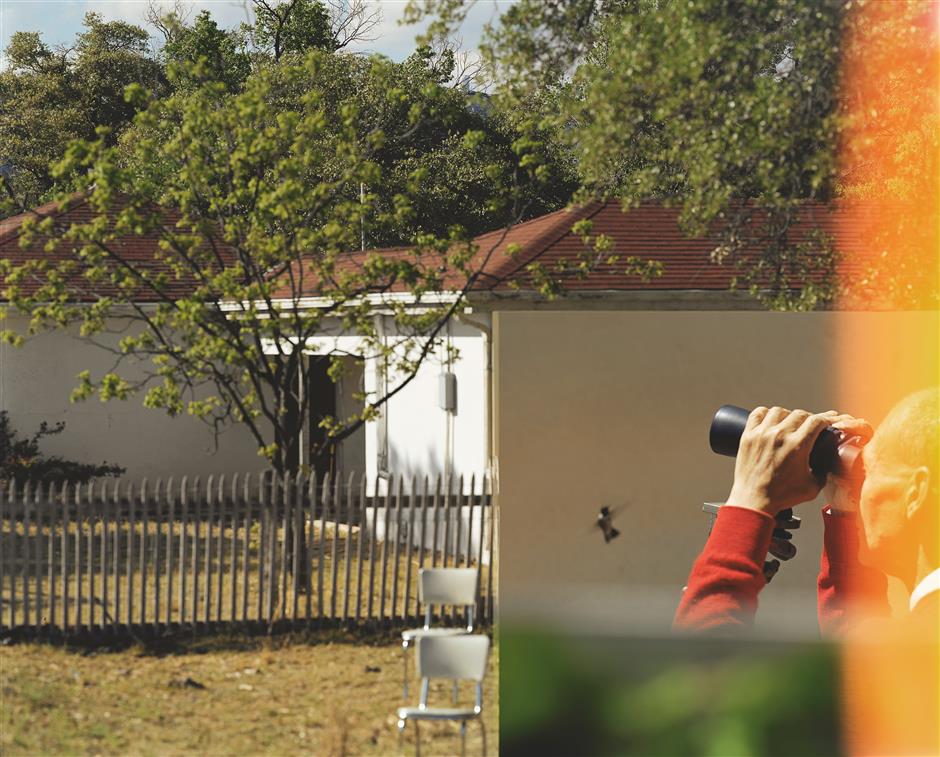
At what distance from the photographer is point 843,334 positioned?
18.9 feet

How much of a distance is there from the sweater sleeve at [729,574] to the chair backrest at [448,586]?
6.12m

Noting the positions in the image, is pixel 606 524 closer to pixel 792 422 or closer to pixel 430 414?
pixel 792 422

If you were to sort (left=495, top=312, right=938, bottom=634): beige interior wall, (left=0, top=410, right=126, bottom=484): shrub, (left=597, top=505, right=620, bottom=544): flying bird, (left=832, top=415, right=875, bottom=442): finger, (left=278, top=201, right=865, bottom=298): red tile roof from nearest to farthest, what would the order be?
(left=832, top=415, right=875, bottom=442): finger, (left=495, top=312, right=938, bottom=634): beige interior wall, (left=597, top=505, right=620, bottom=544): flying bird, (left=278, top=201, right=865, bottom=298): red tile roof, (left=0, top=410, right=126, bottom=484): shrub

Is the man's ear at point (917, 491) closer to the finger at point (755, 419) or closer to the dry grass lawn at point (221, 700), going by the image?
the finger at point (755, 419)

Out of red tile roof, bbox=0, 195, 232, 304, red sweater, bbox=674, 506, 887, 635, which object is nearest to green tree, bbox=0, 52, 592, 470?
red tile roof, bbox=0, 195, 232, 304

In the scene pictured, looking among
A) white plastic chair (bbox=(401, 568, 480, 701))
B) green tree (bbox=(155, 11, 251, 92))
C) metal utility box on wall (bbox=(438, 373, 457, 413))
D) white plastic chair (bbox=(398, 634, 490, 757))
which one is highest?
green tree (bbox=(155, 11, 251, 92))

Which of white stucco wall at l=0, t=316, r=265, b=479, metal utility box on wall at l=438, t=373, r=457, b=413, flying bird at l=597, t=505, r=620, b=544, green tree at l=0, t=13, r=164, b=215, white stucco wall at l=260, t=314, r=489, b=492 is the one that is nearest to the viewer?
flying bird at l=597, t=505, r=620, b=544

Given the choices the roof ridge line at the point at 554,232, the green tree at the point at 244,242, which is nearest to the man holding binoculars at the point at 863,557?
the green tree at the point at 244,242

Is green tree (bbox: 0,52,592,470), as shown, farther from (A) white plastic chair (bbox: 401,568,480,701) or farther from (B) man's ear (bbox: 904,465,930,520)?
(B) man's ear (bbox: 904,465,930,520)

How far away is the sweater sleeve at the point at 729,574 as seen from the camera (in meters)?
2.97

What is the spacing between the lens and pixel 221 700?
30.9ft

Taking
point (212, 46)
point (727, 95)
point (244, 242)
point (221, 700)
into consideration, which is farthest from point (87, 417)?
point (212, 46)

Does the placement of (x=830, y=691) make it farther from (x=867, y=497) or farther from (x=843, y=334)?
(x=843, y=334)

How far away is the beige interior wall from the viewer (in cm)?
545
